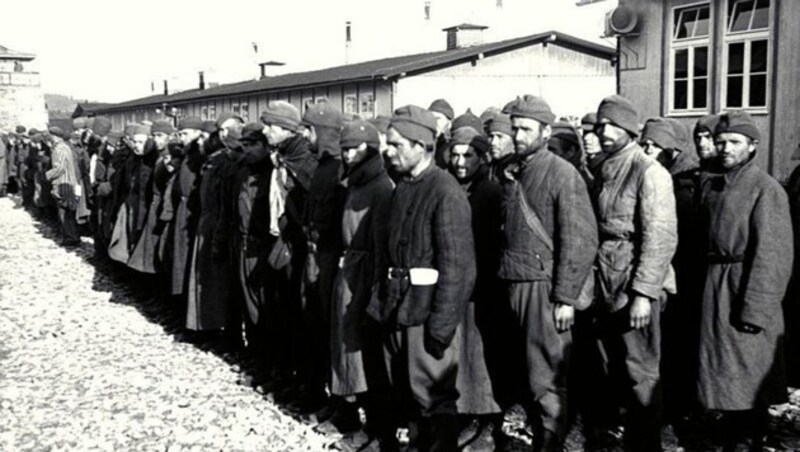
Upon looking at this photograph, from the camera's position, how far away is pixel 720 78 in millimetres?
12609

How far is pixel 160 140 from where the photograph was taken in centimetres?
984

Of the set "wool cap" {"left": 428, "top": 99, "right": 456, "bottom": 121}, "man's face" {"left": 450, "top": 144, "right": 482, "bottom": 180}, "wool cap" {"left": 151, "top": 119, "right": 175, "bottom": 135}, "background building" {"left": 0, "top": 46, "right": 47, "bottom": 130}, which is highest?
"background building" {"left": 0, "top": 46, "right": 47, "bottom": 130}

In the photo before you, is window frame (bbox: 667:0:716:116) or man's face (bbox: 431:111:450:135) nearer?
man's face (bbox: 431:111:450:135)

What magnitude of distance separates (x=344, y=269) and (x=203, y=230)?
124 inches

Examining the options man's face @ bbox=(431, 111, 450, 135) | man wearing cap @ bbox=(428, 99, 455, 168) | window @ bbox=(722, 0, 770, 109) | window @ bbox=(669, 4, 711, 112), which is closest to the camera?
man wearing cap @ bbox=(428, 99, 455, 168)

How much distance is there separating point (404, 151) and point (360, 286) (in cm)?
104

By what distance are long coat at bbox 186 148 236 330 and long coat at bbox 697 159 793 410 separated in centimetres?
453

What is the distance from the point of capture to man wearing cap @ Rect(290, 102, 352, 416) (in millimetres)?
5680

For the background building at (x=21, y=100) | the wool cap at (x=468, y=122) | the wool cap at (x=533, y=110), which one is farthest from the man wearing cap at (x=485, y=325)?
the background building at (x=21, y=100)

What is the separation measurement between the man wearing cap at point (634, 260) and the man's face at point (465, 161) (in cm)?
88

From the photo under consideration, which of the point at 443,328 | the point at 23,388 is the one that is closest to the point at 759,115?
the point at 443,328

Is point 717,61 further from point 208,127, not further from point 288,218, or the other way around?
point 288,218

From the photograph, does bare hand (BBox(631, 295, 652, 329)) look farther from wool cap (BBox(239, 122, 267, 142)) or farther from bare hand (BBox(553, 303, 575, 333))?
wool cap (BBox(239, 122, 267, 142))

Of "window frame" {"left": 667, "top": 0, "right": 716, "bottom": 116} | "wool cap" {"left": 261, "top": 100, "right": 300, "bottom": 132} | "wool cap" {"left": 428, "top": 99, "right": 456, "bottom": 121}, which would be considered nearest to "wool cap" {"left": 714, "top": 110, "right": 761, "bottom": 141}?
"wool cap" {"left": 261, "top": 100, "right": 300, "bottom": 132}
